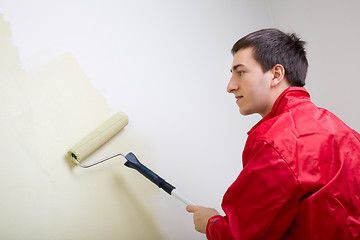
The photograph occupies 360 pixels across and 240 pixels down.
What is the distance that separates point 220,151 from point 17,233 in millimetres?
851

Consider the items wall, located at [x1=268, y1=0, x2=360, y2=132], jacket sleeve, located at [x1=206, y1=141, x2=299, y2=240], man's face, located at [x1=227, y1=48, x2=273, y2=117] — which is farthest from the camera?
wall, located at [x1=268, y1=0, x2=360, y2=132]

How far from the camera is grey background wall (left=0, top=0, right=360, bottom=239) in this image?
92cm

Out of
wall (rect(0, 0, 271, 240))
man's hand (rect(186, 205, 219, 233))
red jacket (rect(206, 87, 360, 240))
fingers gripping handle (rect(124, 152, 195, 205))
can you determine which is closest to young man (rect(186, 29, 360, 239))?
red jacket (rect(206, 87, 360, 240))

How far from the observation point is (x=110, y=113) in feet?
3.61

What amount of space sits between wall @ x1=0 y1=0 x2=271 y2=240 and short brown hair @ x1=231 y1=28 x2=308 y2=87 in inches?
15.9

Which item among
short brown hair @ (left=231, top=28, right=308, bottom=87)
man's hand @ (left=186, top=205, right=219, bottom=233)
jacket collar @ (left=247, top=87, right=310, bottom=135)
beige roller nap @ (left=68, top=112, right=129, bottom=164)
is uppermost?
short brown hair @ (left=231, top=28, right=308, bottom=87)

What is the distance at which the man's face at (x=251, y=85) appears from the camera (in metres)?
0.95

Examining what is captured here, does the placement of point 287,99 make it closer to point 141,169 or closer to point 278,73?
point 278,73

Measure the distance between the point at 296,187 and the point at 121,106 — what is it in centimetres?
68

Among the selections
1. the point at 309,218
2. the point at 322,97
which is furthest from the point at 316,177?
the point at 322,97

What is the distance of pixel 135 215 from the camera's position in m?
1.06

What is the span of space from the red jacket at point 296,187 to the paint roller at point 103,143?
343 mm

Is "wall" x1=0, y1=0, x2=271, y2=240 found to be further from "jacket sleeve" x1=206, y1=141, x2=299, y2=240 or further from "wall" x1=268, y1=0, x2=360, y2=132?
"wall" x1=268, y1=0, x2=360, y2=132

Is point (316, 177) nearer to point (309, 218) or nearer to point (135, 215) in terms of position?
point (309, 218)
